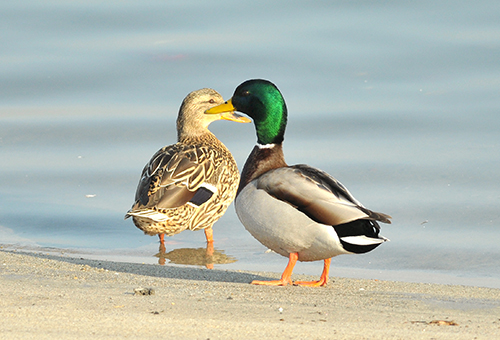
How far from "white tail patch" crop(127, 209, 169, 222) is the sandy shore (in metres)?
1.51

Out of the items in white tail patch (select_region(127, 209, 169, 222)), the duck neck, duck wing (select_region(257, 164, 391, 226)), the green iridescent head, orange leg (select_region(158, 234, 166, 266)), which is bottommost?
orange leg (select_region(158, 234, 166, 266))

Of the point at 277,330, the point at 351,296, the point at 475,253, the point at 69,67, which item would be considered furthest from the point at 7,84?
the point at 277,330

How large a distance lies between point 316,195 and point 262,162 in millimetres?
840

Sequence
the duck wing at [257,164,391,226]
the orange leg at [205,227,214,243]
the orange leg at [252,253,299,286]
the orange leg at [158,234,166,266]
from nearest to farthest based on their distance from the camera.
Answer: the duck wing at [257,164,391,226] → the orange leg at [252,253,299,286] → the orange leg at [158,234,166,266] → the orange leg at [205,227,214,243]

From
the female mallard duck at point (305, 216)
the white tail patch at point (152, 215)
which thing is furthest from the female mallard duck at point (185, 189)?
the female mallard duck at point (305, 216)

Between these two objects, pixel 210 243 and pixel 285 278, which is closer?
pixel 285 278

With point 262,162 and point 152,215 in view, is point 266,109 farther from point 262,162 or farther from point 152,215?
point 152,215

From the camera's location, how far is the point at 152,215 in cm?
691

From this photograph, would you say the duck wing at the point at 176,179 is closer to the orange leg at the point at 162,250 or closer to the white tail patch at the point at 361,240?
the orange leg at the point at 162,250

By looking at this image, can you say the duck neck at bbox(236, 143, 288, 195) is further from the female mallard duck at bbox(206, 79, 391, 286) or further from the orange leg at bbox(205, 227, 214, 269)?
the orange leg at bbox(205, 227, 214, 269)

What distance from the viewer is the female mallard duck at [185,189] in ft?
23.0

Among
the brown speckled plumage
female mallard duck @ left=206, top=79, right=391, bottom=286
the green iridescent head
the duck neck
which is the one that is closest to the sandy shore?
female mallard duck @ left=206, top=79, right=391, bottom=286

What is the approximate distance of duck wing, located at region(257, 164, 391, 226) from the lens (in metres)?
4.78

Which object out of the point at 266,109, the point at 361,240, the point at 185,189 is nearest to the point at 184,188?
the point at 185,189
